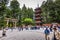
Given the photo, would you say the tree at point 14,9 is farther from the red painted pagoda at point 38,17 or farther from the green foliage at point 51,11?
the red painted pagoda at point 38,17

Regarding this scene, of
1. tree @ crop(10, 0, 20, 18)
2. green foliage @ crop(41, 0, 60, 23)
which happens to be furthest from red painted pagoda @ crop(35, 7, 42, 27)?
green foliage @ crop(41, 0, 60, 23)

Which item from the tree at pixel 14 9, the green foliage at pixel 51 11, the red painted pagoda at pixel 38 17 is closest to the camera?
the green foliage at pixel 51 11

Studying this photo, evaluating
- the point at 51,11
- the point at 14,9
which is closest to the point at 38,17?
the point at 14,9

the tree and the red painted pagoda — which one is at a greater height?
the tree

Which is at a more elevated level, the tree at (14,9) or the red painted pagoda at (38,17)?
the tree at (14,9)

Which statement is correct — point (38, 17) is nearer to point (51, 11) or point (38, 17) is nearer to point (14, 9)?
point (14, 9)

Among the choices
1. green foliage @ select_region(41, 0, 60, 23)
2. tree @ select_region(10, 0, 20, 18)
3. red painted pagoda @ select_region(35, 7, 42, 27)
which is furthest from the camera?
red painted pagoda @ select_region(35, 7, 42, 27)

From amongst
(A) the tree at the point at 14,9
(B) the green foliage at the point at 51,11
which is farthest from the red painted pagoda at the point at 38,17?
(B) the green foliage at the point at 51,11

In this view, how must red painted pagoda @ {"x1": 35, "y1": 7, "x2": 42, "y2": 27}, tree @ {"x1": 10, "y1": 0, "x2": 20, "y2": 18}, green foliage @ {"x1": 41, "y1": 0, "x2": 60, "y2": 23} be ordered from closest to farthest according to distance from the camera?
green foliage @ {"x1": 41, "y1": 0, "x2": 60, "y2": 23}
tree @ {"x1": 10, "y1": 0, "x2": 20, "y2": 18}
red painted pagoda @ {"x1": 35, "y1": 7, "x2": 42, "y2": 27}

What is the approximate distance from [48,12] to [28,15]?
35920mm

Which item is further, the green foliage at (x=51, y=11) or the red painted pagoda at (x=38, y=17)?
the red painted pagoda at (x=38, y=17)

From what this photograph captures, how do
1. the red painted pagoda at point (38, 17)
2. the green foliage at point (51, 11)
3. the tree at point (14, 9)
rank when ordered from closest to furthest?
the green foliage at point (51, 11)
the tree at point (14, 9)
the red painted pagoda at point (38, 17)

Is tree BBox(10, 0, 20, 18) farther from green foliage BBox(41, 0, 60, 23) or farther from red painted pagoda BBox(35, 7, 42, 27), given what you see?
red painted pagoda BBox(35, 7, 42, 27)

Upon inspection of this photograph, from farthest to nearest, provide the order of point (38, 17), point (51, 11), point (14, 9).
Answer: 1. point (38, 17)
2. point (14, 9)
3. point (51, 11)
